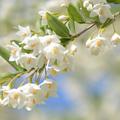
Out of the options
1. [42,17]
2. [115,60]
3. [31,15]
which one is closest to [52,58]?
[42,17]

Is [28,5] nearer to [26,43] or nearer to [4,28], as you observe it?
[4,28]

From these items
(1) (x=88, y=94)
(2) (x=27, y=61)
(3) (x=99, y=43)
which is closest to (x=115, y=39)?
(3) (x=99, y=43)

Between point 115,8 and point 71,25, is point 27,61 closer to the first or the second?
point 71,25

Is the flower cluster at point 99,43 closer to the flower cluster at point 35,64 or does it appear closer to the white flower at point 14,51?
the flower cluster at point 35,64

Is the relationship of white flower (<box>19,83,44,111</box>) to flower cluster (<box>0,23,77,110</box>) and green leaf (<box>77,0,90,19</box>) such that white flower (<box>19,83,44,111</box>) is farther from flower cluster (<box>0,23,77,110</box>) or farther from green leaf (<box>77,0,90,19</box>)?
green leaf (<box>77,0,90,19</box>)

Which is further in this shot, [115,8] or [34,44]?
[115,8]
